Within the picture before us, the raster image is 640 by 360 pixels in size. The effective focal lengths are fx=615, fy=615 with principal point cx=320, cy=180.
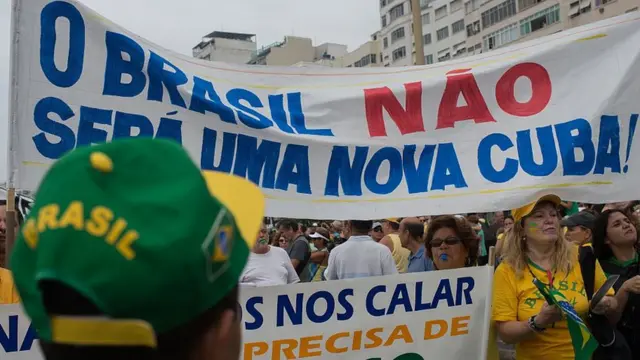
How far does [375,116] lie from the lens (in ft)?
10.9

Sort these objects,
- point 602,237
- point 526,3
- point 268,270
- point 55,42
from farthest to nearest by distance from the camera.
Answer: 1. point 526,3
2. point 268,270
3. point 602,237
4. point 55,42

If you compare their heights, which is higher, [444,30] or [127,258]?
[444,30]

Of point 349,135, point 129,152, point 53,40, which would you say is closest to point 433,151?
point 349,135

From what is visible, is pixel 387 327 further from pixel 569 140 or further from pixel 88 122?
pixel 88 122

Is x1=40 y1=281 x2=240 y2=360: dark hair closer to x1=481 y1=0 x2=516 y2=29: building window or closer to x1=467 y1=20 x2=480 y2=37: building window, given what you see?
x1=481 y1=0 x2=516 y2=29: building window

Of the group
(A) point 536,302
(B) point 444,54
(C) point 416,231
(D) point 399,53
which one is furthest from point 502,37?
(A) point 536,302

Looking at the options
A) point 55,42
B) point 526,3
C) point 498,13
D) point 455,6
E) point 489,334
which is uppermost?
point 455,6

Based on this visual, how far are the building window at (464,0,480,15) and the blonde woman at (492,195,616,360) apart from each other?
5085 cm

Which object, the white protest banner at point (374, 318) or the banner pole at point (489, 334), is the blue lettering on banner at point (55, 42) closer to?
the white protest banner at point (374, 318)

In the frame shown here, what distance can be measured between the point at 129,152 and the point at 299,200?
7.00 feet

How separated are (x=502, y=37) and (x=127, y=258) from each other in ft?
152

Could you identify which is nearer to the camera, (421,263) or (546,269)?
(546,269)

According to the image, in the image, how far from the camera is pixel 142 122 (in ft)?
9.36

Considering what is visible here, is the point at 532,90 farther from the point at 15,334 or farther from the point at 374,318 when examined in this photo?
the point at 15,334
